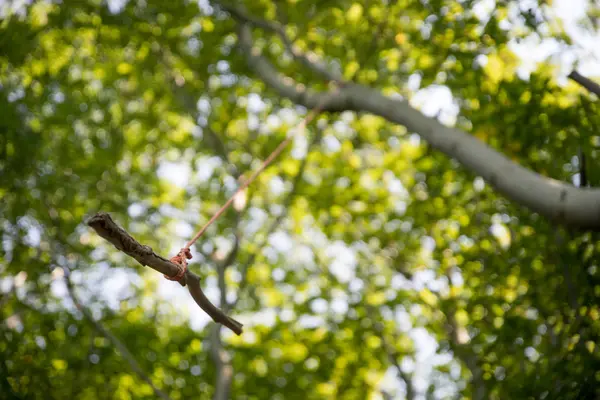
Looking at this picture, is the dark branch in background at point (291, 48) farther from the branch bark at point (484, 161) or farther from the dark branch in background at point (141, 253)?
the dark branch in background at point (141, 253)

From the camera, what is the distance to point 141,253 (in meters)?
1.44

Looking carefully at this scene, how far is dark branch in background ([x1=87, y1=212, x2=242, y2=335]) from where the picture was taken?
4.32 feet

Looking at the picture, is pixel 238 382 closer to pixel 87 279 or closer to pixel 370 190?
pixel 87 279

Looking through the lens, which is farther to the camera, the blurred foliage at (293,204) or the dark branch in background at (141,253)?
the blurred foliage at (293,204)

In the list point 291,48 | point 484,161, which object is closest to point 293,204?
point 291,48

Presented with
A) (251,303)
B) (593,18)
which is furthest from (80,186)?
(593,18)

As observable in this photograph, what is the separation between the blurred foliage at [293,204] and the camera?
3.55 m

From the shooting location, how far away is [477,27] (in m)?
3.64

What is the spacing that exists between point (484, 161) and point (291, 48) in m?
2.09

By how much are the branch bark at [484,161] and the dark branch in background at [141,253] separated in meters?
1.30

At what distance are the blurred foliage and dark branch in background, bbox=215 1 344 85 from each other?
0.29 meters

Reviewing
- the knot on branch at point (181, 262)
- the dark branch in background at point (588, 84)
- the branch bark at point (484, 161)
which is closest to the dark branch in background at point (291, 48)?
the branch bark at point (484, 161)

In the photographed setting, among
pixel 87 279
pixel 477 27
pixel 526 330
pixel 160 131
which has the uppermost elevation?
pixel 477 27

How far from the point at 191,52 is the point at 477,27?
2894mm
